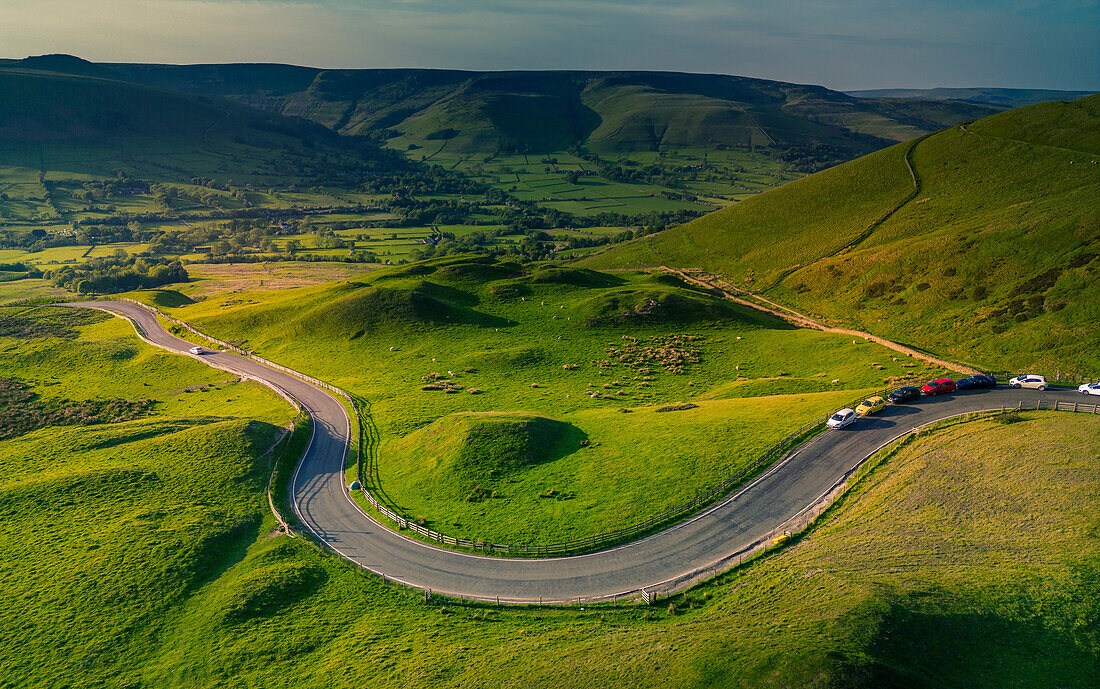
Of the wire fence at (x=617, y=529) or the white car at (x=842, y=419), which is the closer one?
the wire fence at (x=617, y=529)

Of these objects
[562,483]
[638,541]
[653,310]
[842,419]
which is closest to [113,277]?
[653,310]

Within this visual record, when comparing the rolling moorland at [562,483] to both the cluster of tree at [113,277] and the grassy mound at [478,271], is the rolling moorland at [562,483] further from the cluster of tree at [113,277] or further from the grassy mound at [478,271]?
the cluster of tree at [113,277]

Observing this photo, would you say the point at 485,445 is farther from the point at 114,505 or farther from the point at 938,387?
the point at 938,387

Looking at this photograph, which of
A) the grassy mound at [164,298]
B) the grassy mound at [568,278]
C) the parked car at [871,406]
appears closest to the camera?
the parked car at [871,406]

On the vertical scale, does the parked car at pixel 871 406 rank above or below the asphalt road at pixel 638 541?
above

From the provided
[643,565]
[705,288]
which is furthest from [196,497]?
[705,288]

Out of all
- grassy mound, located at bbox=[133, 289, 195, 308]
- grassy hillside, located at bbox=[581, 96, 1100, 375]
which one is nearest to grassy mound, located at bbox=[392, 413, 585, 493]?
grassy hillside, located at bbox=[581, 96, 1100, 375]

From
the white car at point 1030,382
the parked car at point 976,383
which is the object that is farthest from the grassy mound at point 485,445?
the white car at point 1030,382
